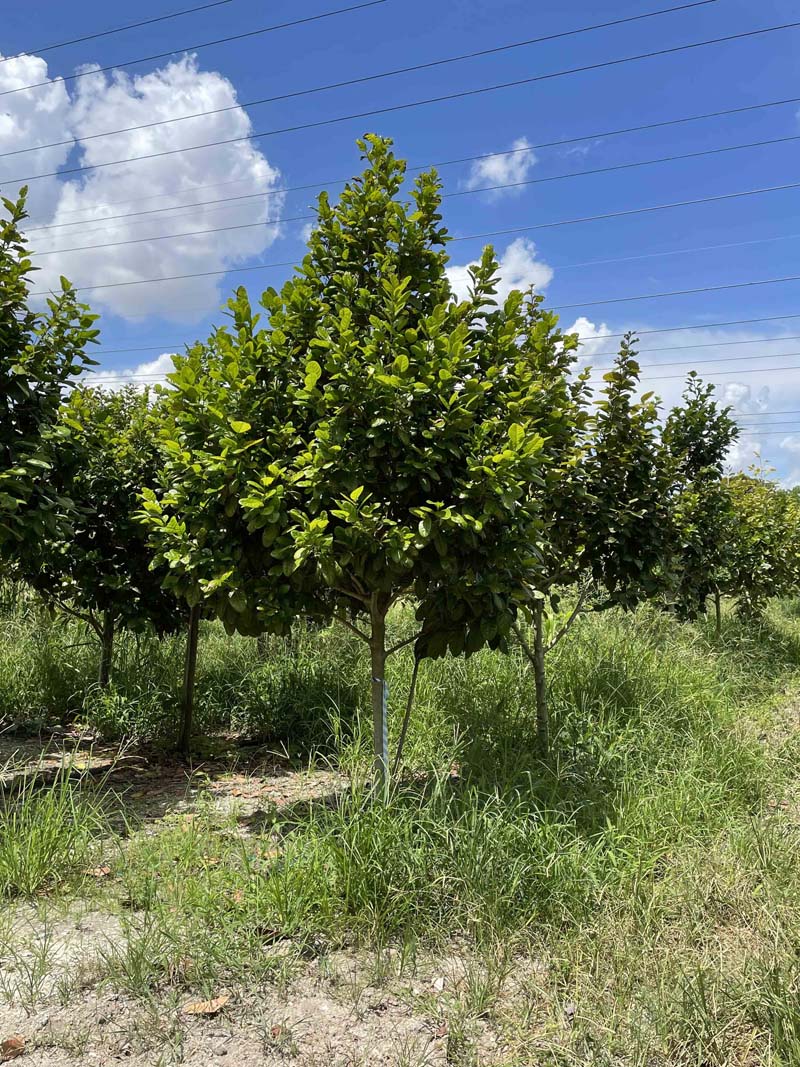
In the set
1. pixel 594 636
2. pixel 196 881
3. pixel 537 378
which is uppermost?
pixel 537 378

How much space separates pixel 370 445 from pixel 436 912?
2046 mm

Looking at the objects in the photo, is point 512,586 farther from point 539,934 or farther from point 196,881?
point 196,881

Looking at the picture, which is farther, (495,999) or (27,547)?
(27,547)

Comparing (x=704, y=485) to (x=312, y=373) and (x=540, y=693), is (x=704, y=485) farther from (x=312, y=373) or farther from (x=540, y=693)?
(x=312, y=373)

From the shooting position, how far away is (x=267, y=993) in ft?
9.18

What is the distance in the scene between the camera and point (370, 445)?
3527 mm

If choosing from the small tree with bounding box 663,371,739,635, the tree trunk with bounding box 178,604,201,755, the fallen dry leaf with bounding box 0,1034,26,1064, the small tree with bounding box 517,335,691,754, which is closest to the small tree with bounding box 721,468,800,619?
the small tree with bounding box 663,371,739,635

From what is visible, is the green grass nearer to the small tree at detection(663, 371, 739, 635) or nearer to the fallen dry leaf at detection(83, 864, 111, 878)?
the fallen dry leaf at detection(83, 864, 111, 878)

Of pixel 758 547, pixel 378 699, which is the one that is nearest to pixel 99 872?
pixel 378 699

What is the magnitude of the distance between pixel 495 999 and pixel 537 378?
3090 mm

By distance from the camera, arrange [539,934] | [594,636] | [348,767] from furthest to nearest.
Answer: [594,636]
[348,767]
[539,934]

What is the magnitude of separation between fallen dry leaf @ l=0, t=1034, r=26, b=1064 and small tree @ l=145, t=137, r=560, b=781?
1806 mm

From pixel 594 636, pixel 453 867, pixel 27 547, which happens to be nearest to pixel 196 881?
pixel 453 867

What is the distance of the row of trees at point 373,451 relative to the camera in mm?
3461
